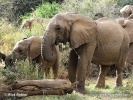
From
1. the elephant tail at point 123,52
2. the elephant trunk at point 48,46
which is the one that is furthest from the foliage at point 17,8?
the elephant trunk at point 48,46

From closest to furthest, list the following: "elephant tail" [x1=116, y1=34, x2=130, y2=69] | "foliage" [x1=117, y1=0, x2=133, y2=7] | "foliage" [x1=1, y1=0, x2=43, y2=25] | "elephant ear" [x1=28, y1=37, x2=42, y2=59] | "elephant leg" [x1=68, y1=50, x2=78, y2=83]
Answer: "elephant leg" [x1=68, y1=50, x2=78, y2=83] → "elephant ear" [x1=28, y1=37, x2=42, y2=59] → "elephant tail" [x1=116, y1=34, x2=130, y2=69] → "foliage" [x1=117, y1=0, x2=133, y2=7] → "foliage" [x1=1, y1=0, x2=43, y2=25]

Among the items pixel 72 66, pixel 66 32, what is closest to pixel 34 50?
pixel 72 66

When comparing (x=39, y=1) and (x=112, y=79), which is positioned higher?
(x=39, y=1)

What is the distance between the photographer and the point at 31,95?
28.1ft

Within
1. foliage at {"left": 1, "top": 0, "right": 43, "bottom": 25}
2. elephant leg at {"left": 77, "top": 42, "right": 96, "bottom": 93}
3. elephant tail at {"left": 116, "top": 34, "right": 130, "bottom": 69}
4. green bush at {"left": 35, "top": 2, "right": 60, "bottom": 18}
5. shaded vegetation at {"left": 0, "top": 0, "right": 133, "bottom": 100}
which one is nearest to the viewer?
shaded vegetation at {"left": 0, "top": 0, "right": 133, "bottom": 100}

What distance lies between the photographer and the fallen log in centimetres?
835

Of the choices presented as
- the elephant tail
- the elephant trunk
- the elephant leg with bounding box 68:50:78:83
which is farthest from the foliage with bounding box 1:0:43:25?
the elephant trunk

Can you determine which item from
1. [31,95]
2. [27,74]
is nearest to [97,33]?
[27,74]

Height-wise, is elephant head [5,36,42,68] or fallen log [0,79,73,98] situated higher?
elephant head [5,36,42,68]

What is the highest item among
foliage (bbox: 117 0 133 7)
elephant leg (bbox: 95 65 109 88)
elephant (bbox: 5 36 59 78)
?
foliage (bbox: 117 0 133 7)

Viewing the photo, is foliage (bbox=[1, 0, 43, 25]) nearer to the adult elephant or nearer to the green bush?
the green bush

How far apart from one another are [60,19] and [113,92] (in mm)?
2565

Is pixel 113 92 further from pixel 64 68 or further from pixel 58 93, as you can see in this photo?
pixel 64 68

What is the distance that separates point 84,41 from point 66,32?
0.56 meters
